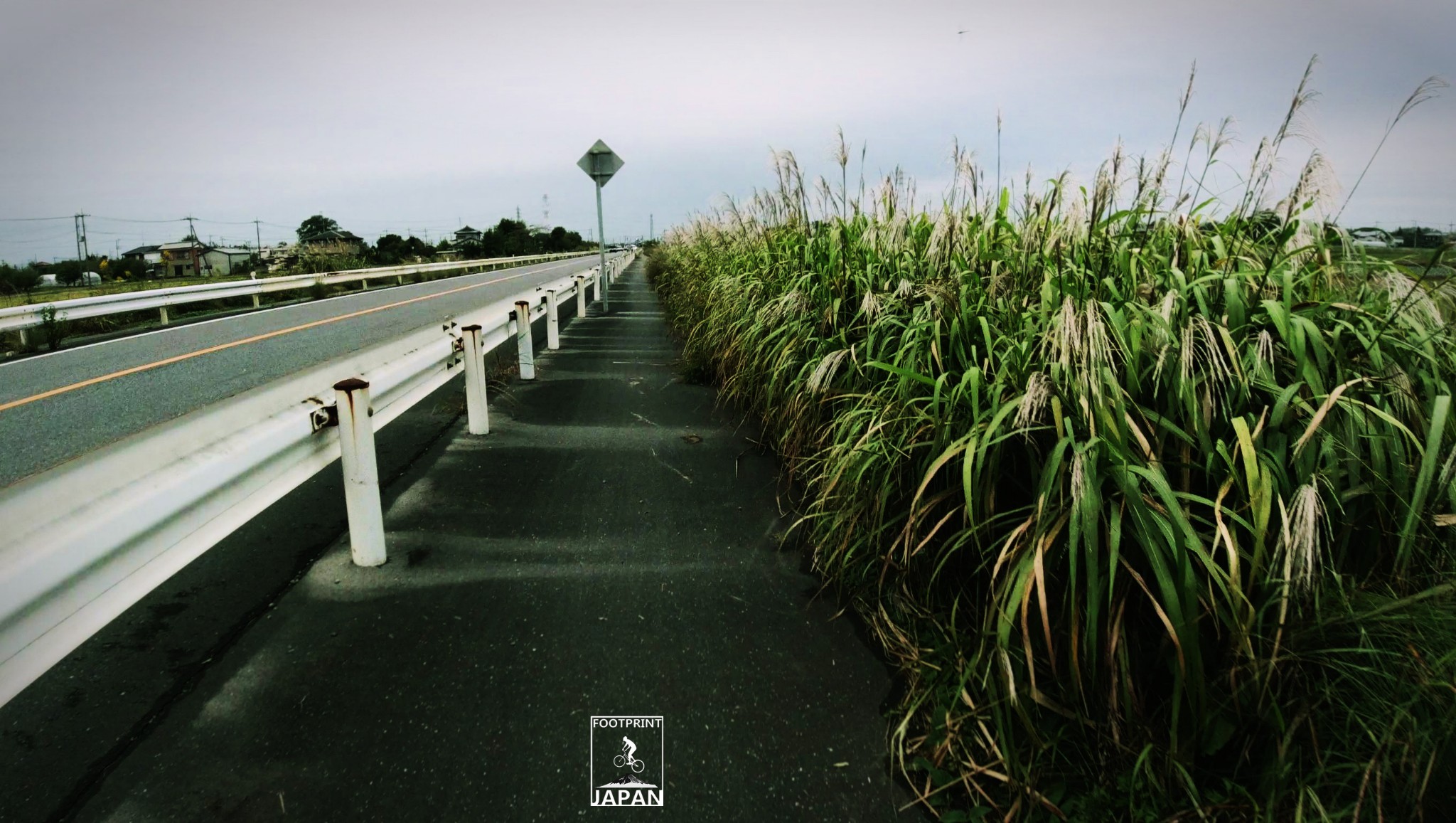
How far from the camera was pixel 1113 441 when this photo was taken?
1.95 meters

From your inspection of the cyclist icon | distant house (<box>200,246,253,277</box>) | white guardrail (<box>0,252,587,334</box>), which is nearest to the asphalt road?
white guardrail (<box>0,252,587,334</box>)

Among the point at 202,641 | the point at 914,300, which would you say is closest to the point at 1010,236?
the point at 914,300

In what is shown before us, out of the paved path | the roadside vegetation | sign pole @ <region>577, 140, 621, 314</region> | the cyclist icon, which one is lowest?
the cyclist icon

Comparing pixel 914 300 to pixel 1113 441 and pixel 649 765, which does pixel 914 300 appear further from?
pixel 649 765

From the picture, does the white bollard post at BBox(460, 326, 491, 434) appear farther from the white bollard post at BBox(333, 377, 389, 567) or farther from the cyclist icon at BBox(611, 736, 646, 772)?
the cyclist icon at BBox(611, 736, 646, 772)

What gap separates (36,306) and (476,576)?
457 inches

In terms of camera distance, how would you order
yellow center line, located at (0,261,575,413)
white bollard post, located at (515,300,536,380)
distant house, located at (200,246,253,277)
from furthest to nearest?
distant house, located at (200,246,253,277) < white bollard post, located at (515,300,536,380) < yellow center line, located at (0,261,575,413)

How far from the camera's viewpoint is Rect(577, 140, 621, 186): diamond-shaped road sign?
1502 cm

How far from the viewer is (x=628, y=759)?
1.97 metres

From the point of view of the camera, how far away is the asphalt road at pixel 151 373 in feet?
17.3

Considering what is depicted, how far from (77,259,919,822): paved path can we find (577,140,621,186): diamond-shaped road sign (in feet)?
40.4

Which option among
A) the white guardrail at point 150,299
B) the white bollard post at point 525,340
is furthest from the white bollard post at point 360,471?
the white guardrail at point 150,299

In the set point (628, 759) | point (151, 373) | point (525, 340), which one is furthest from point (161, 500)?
point (151, 373)

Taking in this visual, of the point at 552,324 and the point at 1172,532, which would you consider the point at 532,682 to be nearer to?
the point at 1172,532
